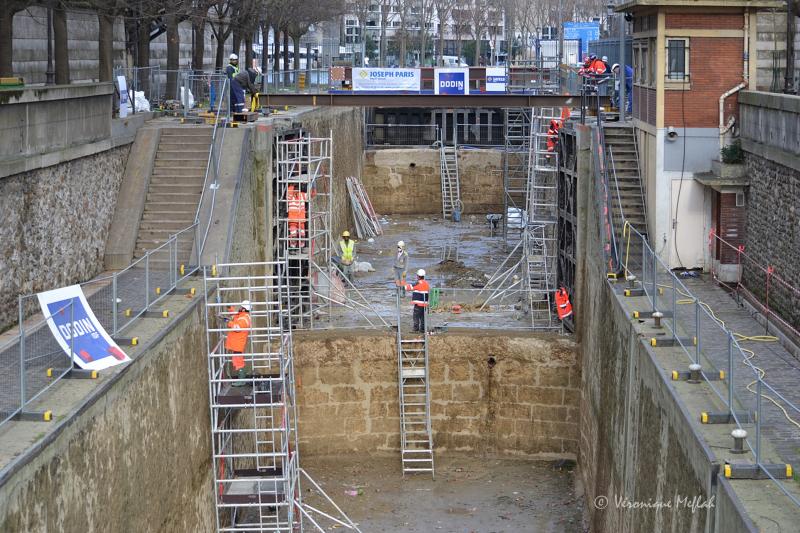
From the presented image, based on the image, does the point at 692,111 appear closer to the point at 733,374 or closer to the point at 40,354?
the point at 733,374

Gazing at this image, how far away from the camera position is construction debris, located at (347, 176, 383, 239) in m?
47.7

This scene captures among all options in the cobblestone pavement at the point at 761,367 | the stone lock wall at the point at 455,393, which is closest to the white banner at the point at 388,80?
the stone lock wall at the point at 455,393

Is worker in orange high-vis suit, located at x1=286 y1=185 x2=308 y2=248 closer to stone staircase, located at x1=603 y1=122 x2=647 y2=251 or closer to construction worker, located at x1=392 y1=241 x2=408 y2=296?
construction worker, located at x1=392 y1=241 x2=408 y2=296

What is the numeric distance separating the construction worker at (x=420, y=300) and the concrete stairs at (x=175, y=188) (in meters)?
4.84

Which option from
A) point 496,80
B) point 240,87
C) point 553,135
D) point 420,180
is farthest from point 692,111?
point 420,180

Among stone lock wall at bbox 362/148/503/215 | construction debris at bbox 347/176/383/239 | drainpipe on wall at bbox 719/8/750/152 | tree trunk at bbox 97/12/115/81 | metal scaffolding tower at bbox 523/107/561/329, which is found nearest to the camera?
drainpipe on wall at bbox 719/8/750/152

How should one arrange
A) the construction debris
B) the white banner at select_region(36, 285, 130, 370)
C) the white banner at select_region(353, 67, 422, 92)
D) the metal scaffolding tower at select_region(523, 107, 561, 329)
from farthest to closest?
1. the construction debris
2. the white banner at select_region(353, 67, 422, 92)
3. the metal scaffolding tower at select_region(523, 107, 561, 329)
4. the white banner at select_region(36, 285, 130, 370)

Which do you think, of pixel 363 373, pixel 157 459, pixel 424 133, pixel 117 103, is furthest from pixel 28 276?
pixel 424 133

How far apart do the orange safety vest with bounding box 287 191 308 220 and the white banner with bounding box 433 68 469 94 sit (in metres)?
10.8

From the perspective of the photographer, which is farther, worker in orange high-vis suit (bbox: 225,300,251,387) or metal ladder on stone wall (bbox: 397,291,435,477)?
metal ladder on stone wall (bbox: 397,291,435,477)

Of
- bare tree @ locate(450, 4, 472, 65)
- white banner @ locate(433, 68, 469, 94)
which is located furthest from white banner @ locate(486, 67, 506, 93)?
bare tree @ locate(450, 4, 472, 65)

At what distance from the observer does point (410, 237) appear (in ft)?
156

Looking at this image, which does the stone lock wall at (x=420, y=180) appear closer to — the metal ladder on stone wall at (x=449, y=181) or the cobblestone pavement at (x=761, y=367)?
the metal ladder on stone wall at (x=449, y=181)

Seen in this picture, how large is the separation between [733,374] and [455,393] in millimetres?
12532
